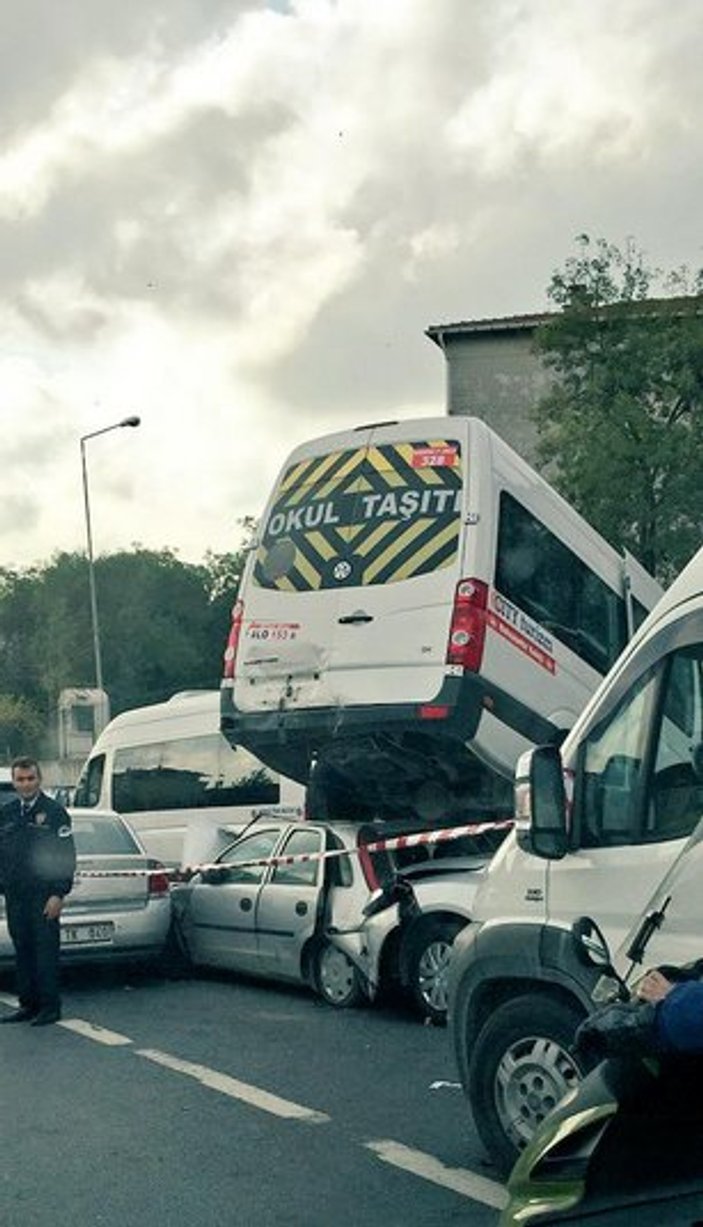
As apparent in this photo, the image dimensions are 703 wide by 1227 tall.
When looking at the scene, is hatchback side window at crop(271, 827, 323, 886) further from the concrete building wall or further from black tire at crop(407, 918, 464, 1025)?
the concrete building wall

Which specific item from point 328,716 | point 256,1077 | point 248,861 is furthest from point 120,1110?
point 248,861

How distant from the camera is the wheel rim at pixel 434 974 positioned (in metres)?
10.4

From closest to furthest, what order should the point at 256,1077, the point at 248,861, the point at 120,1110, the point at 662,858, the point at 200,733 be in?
the point at 662,858
the point at 120,1110
the point at 256,1077
the point at 248,861
the point at 200,733

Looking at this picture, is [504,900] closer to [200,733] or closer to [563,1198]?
[563,1198]

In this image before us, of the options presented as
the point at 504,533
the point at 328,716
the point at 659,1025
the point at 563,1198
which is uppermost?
the point at 504,533

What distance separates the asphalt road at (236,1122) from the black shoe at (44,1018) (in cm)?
9

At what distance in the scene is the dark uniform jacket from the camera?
A: 425 inches

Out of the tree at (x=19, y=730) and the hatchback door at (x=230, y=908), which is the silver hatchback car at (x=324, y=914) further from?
the tree at (x=19, y=730)

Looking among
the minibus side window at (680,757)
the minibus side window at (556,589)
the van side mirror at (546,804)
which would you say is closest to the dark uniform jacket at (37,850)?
the minibus side window at (556,589)

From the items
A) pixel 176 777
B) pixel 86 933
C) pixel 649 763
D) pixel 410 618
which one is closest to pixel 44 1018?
pixel 86 933

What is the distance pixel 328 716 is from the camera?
11.2 meters

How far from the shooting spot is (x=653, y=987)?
3.56 m

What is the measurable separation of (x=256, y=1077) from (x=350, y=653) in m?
3.38

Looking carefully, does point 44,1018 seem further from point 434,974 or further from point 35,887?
point 434,974
